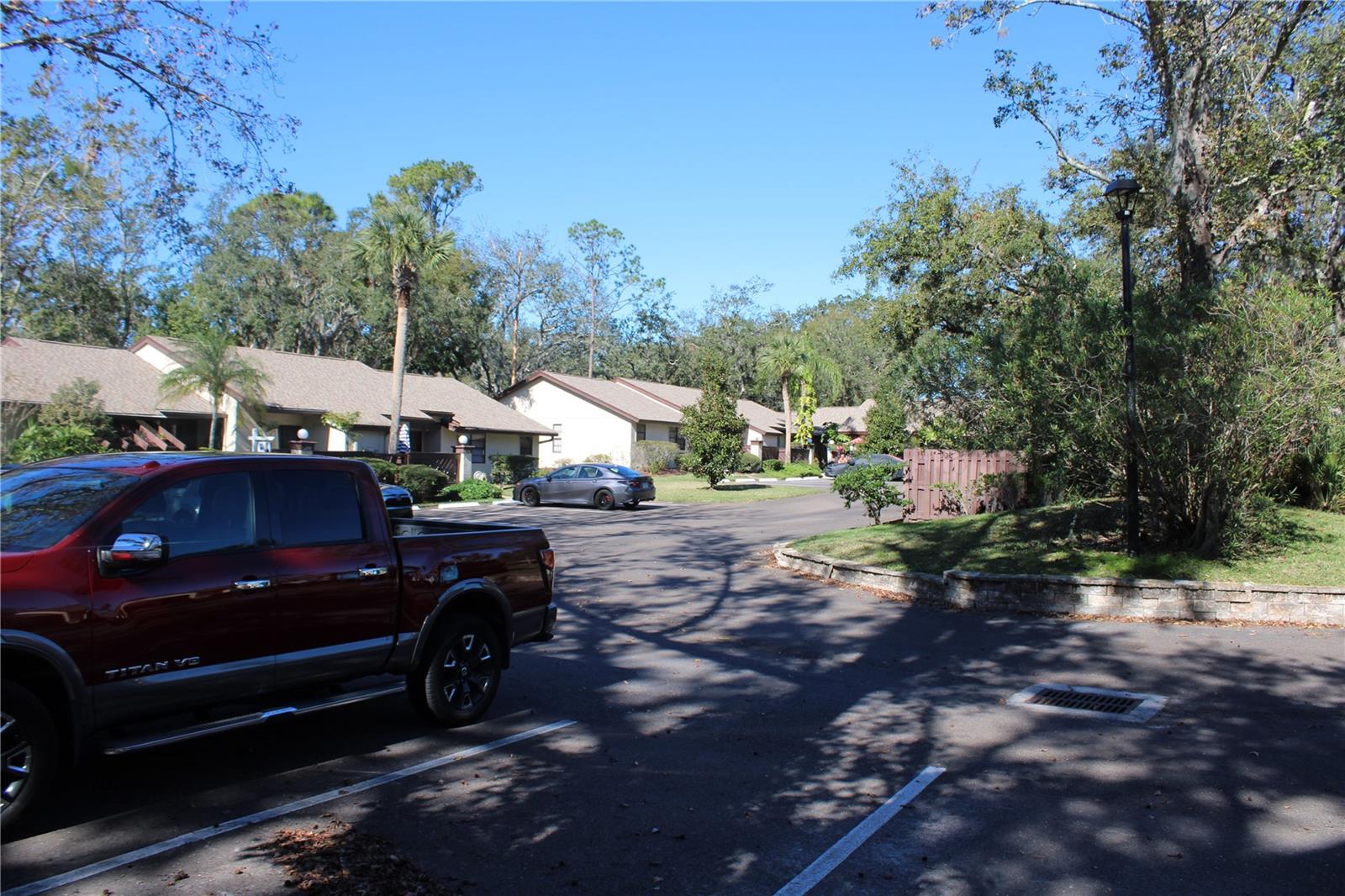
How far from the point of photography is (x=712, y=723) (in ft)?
22.8

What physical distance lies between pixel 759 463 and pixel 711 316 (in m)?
28.7

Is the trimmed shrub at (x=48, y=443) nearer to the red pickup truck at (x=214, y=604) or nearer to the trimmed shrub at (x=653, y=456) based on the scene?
the red pickup truck at (x=214, y=604)

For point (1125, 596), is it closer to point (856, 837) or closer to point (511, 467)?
point (856, 837)

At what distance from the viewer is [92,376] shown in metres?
31.9

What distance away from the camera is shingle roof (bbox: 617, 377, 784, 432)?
60.3m

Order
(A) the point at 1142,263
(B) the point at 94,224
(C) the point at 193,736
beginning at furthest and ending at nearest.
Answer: (B) the point at 94,224, (A) the point at 1142,263, (C) the point at 193,736

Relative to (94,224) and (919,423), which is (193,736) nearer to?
(919,423)

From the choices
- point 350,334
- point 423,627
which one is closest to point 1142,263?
point 423,627

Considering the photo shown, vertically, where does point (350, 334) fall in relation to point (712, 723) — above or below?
above

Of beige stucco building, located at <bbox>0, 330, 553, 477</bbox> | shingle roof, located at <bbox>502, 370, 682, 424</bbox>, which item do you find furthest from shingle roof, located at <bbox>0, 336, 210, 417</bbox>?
shingle roof, located at <bbox>502, 370, 682, 424</bbox>

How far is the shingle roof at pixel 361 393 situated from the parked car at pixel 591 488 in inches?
385

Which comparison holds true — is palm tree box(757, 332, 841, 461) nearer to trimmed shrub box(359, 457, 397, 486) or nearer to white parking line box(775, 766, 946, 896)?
trimmed shrub box(359, 457, 397, 486)

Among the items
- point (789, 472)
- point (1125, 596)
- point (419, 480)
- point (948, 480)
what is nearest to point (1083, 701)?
point (1125, 596)

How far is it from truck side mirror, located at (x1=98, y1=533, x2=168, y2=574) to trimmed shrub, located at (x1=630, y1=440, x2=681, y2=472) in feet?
150
